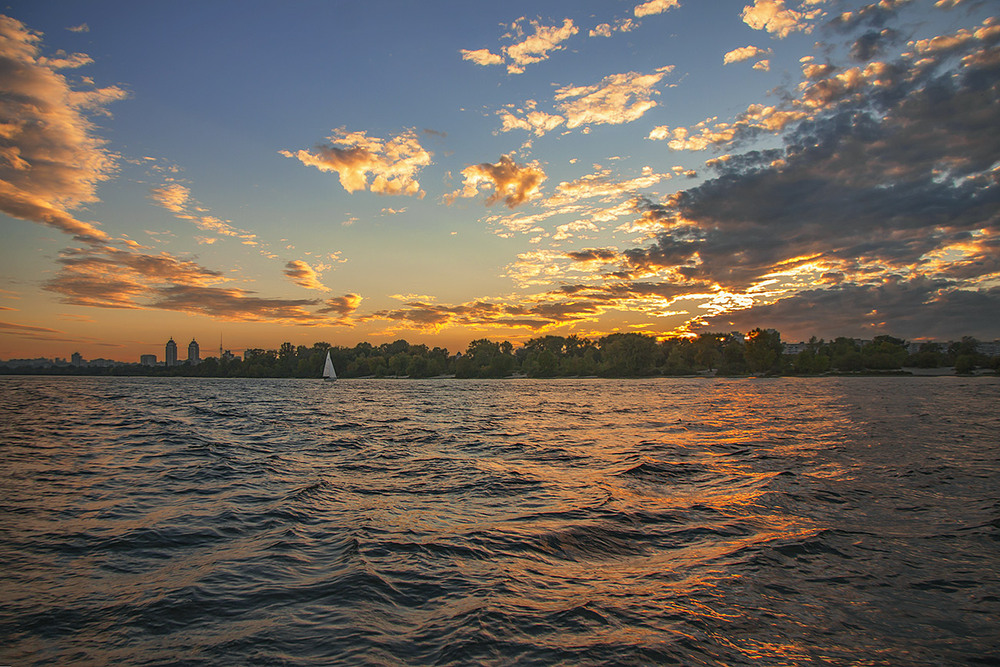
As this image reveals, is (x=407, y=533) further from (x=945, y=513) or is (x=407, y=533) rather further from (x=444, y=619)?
(x=945, y=513)

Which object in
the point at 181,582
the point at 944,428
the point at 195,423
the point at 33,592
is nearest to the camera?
the point at 33,592

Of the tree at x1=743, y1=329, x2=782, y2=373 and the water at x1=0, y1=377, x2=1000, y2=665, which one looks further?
the tree at x1=743, y1=329, x2=782, y2=373

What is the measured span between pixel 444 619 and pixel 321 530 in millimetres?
5778

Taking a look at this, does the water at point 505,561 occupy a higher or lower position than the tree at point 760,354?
lower

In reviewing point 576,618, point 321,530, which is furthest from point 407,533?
point 576,618

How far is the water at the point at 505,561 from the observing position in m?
6.34

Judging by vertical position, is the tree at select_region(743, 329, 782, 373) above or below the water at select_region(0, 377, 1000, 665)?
above

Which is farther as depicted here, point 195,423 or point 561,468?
point 195,423

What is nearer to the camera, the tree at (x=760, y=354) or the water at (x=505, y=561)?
the water at (x=505, y=561)

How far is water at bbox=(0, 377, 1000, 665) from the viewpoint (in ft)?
20.8

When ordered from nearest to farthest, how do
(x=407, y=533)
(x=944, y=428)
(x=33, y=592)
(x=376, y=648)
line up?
(x=376, y=648), (x=33, y=592), (x=407, y=533), (x=944, y=428)

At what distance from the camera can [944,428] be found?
102ft

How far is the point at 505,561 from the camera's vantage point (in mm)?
9344

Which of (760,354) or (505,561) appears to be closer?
(505,561)
